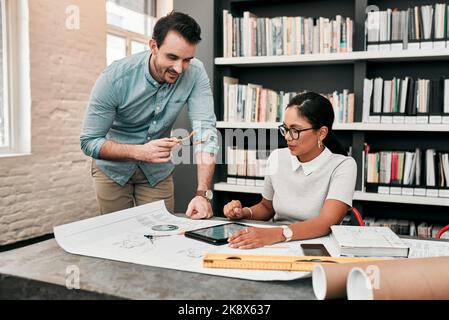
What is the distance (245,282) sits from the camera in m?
0.88

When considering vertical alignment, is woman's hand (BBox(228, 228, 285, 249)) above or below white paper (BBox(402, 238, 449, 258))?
above

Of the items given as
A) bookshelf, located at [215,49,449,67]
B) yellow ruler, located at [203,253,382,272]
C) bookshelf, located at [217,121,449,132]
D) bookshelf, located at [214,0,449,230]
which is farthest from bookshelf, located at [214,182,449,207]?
yellow ruler, located at [203,253,382,272]

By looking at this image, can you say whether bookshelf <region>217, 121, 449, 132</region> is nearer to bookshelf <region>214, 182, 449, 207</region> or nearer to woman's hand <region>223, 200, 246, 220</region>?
bookshelf <region>214, 182, 449, 207</region>

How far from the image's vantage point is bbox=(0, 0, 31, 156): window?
348cm

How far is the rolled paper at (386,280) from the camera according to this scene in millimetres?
728

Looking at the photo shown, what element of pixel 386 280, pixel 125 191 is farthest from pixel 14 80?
pixel 386 280

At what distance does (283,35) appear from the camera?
2902 millimetres

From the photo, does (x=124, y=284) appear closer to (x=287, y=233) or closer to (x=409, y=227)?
(x=287, y=233)

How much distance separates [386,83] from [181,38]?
1472 mm

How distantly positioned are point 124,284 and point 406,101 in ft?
7.30

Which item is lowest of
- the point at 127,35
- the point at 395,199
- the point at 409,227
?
the point at 409,227

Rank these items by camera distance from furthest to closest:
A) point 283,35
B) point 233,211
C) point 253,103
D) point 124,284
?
point 253,103 < point 283,35 < point 233,211 < point 124,284

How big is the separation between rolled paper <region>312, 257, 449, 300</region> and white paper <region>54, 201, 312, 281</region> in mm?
97
